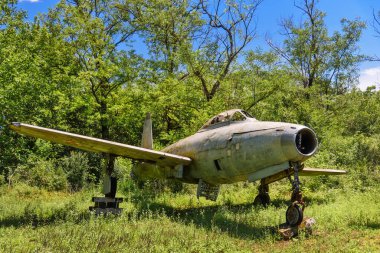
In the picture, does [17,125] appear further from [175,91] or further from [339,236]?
[175,91]

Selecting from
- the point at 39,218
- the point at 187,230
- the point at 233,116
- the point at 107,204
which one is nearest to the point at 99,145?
the point at 107,204

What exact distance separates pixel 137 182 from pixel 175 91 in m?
8.14

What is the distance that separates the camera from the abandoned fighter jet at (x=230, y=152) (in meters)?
10.1

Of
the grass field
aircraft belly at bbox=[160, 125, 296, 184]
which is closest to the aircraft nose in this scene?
aircraft belly at bbox=[160, 125, 296, 184]

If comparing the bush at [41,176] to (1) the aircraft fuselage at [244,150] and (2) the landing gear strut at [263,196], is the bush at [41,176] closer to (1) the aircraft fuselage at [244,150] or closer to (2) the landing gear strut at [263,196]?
(1) the aircraft fuselage at [244,150]

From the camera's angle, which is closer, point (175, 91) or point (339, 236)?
point (339, 236)

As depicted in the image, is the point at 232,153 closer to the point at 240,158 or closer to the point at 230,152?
the point at 230,152

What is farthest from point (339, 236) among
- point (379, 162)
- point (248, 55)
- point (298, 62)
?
point (298, 62)

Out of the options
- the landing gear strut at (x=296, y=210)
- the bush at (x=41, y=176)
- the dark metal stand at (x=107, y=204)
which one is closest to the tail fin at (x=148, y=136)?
the dark metal stand at (x=107, y=204)

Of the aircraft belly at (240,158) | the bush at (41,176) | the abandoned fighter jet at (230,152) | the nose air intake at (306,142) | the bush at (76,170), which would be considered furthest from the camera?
the bush at (76,170)

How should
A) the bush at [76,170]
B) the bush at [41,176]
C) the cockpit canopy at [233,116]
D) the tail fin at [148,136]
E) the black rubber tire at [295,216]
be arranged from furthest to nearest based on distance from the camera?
the bush at [76,170], the bush at [41,176], the tail fin at [148,136], the cockpit canopy at [233,116], the black rubber tire at [295,216]

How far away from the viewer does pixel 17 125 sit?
32.8ft

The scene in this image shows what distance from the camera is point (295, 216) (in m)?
9.80

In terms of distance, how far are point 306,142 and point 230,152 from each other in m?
2.44
